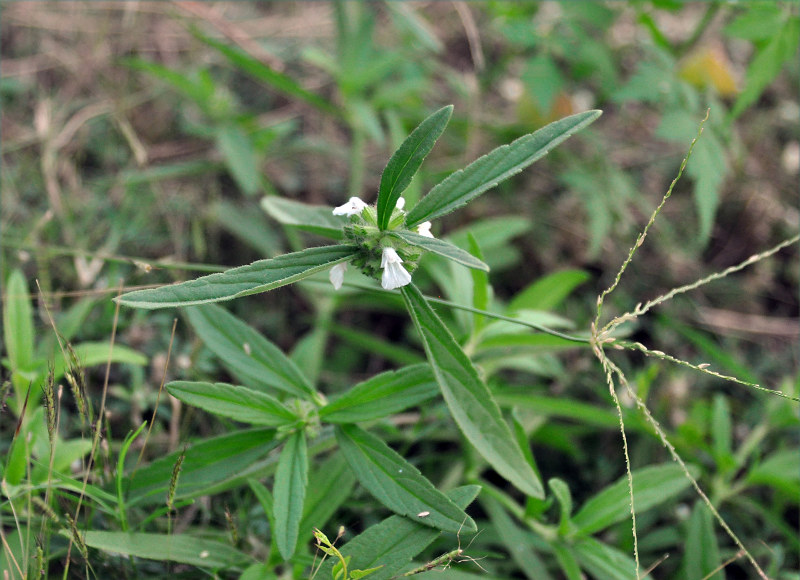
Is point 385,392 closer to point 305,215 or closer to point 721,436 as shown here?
point 305,215

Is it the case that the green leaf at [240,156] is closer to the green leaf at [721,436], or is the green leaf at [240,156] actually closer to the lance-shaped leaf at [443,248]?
the lance-shaped leaf at [443,248]

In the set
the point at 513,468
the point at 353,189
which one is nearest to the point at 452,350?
the point at 513,468

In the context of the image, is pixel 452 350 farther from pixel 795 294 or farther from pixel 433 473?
pixel 795 294

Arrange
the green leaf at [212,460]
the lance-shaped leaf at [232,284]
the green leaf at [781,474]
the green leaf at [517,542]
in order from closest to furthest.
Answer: the lance-shaped leaf at [232,284], the green leaf at [212,460], the green leaf at [517,542], the green leaf at [781,474]

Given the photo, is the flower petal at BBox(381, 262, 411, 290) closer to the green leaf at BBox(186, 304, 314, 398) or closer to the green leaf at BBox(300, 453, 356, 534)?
the green leaf at BBox(186, 304, 314, 398)

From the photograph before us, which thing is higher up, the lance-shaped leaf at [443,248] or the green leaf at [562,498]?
the lance-shaped leaf at [443,248]

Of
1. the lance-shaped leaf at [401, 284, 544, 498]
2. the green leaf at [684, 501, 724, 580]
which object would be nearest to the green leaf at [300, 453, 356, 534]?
the lance-shaped leaf at [401, 284, 544, 498]

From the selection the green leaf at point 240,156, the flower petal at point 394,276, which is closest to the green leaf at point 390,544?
the flower petal at point 394,276
